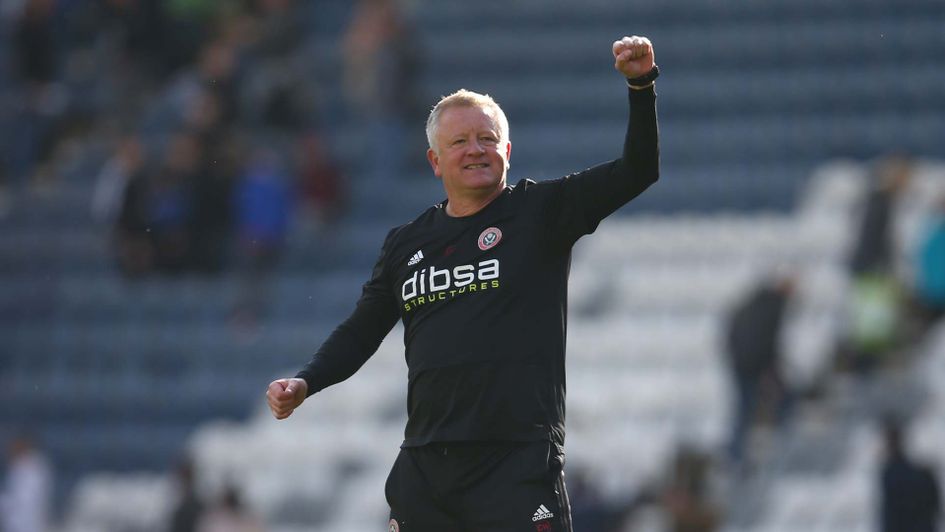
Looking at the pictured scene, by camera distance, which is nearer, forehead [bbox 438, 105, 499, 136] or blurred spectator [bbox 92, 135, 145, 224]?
forehead [bbox 438, 105, 499, 136]

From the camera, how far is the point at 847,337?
1380cm

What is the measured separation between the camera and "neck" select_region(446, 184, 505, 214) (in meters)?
5.63

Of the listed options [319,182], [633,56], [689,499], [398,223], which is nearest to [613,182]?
[633,56]

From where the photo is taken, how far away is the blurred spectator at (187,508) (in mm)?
14195

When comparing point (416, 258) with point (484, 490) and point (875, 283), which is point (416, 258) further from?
point (875, 283)

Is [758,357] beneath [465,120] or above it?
beneath

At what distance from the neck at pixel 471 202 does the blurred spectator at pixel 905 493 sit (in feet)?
21.0

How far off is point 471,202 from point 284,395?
0.83 metres

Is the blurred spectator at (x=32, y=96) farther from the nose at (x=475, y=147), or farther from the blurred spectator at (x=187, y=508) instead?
the nose at (x=475, y=147)

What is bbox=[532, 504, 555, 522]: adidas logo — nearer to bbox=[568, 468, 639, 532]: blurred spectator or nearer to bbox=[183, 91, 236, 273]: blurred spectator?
bbox=[568, 468, 639, 532]: blurred spectator

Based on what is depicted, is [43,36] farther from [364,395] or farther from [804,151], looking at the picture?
[804,151]

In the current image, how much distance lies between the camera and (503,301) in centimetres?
546

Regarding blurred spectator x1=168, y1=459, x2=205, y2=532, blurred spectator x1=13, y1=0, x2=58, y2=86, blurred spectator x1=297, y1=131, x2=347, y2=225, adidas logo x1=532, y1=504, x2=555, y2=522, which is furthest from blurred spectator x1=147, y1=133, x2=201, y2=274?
adidas logo x1=532, y1=504, x2=555, y2=522

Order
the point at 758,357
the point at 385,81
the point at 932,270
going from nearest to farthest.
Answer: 1. the point at 758,357
2. the point at 932,270
3. the point at 385,81
